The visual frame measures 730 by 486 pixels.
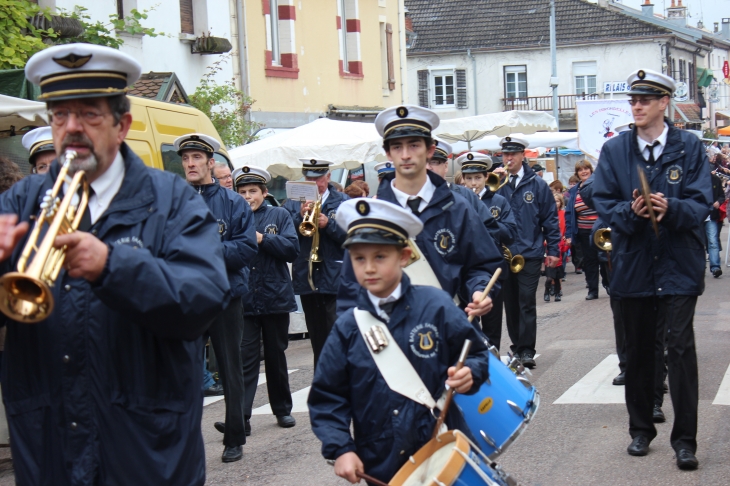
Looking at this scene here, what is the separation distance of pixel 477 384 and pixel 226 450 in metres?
3.61

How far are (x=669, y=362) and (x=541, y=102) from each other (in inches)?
1902

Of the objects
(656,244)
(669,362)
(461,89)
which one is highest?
(461,89)

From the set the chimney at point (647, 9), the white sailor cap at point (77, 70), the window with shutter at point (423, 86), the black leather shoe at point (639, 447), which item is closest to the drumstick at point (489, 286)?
the black leather shoe at point (639, 447)

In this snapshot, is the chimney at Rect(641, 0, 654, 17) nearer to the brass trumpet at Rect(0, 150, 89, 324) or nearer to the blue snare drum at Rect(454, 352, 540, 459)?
the blue snare drum at Rect(454, 352, 540, 459)

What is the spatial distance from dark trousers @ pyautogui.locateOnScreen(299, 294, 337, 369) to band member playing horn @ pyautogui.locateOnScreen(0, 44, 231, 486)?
6.17 meters

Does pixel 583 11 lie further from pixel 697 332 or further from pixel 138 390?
pixel 138 390

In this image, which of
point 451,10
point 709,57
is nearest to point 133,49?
point 451,10

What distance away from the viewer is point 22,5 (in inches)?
488

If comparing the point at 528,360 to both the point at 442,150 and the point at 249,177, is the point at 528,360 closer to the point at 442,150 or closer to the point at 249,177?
the point at 442,150

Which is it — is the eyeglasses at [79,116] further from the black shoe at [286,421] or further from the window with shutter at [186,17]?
the window with shutter at [186,17]

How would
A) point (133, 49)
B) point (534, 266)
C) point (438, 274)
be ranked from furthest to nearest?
point (133, 49)
point (534, 266)
point (438, 274)

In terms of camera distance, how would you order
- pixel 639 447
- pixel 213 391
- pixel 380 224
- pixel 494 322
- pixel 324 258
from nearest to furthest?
1. pixel 380 224
2. pixel 639 447
3. pixel 324 258
4. pixel 494 322
5. pixel 213 391

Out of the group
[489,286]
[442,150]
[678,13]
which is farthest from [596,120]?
[678,13]

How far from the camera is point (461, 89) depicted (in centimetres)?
5425
